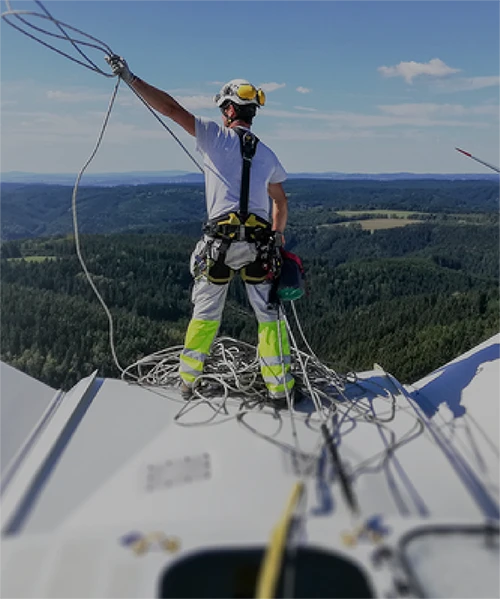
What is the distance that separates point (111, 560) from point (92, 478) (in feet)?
3.62

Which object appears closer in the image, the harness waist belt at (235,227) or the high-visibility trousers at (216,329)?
the harness waist belt at (235,227)

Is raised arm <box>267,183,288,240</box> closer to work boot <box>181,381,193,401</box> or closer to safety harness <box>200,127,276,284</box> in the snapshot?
safety harness <box>200,127,276,284</box>

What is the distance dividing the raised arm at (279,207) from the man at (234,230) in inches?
11.0

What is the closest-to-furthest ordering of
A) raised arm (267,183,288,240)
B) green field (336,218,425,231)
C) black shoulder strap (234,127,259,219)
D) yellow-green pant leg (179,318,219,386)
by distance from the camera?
1. black shoulder strap (234,127,259,219)
2. yellow-green pant leg (179,318,219,386)
3. raised arm (267,183,288,240)
4. green field (336,218,425,231)

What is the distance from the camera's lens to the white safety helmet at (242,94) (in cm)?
488

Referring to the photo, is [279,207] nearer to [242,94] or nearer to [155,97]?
[242,94]

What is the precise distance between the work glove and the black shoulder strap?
3.11 feet

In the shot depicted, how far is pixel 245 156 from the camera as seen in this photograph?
492 centimetres

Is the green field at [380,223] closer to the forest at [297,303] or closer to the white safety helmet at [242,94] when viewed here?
the forest at [297,303]

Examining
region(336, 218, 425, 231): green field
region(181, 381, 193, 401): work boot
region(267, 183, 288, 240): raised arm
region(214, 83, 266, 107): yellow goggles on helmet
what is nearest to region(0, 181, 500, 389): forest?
region(267, 183, 288, 240): raised arm

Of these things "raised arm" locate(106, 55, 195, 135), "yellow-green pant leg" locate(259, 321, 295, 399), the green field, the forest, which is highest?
"raised arm" locate(106, 55, 195, 135)

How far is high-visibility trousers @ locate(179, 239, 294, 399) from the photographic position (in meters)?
5.11

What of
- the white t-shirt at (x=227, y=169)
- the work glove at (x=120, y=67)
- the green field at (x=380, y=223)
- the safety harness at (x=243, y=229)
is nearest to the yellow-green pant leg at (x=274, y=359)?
the safety harness at (x=243, y=229)

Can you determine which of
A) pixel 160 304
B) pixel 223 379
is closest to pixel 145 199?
pixel 160 304
